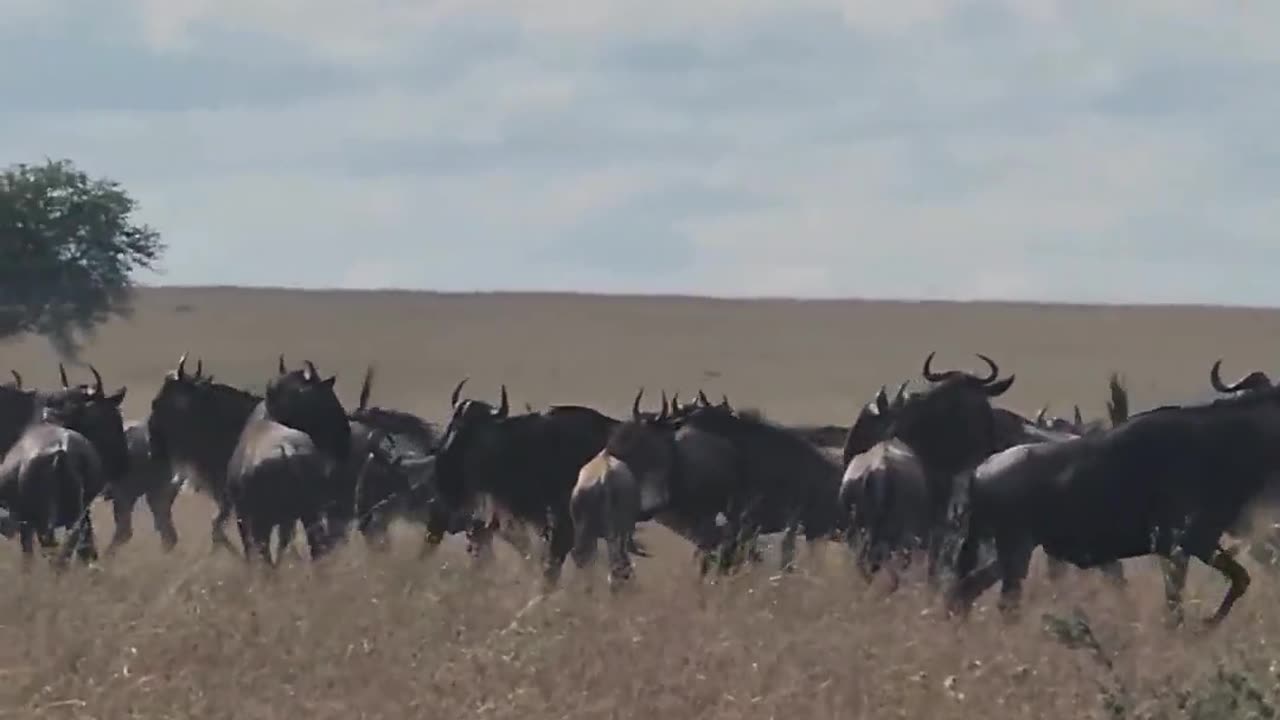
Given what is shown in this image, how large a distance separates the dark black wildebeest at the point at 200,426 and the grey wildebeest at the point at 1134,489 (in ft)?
25.3

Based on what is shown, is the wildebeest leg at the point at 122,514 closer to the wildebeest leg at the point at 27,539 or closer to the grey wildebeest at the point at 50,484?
the grey wildebeest at the point at 50,484

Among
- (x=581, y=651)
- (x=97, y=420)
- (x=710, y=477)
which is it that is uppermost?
(x=97, y=420)

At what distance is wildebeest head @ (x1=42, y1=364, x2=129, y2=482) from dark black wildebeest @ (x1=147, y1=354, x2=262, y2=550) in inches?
20.0

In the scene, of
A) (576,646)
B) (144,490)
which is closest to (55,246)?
(144,490)

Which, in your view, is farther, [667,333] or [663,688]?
[667,333]

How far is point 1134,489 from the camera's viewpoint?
13156 millimetres

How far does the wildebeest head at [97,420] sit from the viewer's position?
60.0 ft

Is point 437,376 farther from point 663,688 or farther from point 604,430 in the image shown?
point 663,688

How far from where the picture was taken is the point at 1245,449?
12977mm

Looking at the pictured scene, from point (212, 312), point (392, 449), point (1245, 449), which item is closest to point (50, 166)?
point (212, 312)

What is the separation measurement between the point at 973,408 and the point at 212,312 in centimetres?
7773

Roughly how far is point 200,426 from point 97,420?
39.0 inches

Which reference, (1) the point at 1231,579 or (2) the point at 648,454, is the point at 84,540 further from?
(1) the point at 1231,579

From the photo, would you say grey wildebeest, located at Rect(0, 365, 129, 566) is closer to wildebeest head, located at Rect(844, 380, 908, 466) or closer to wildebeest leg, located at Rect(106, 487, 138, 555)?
wildebeest leg, located at Rect(106, 487, 138, 555)
